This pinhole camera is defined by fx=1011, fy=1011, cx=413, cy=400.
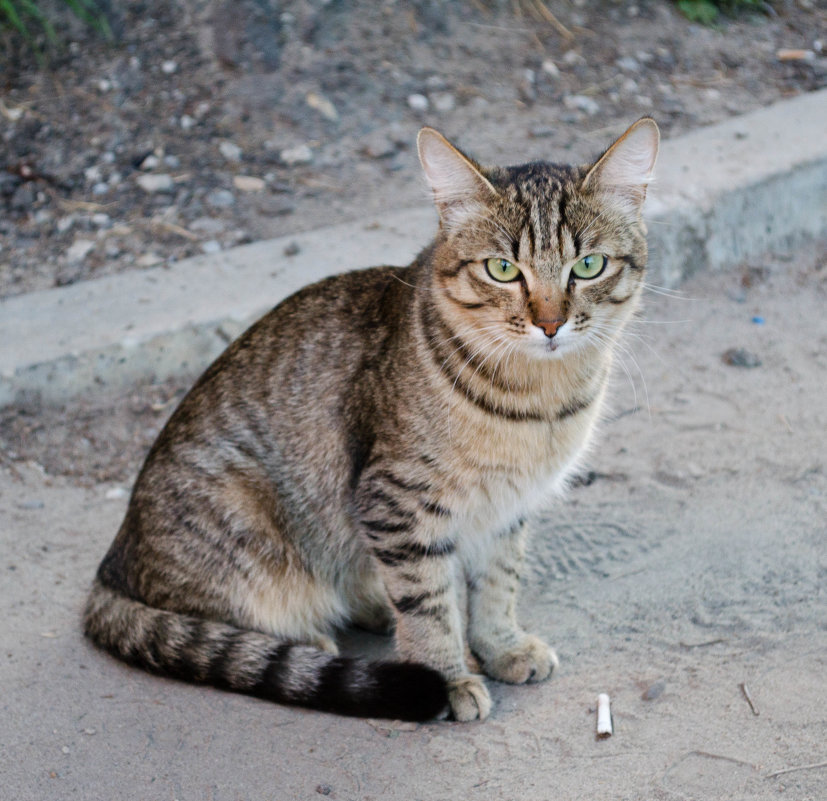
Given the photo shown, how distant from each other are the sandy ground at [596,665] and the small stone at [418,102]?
234 cm

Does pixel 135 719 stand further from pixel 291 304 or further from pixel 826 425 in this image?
pixel 826 425

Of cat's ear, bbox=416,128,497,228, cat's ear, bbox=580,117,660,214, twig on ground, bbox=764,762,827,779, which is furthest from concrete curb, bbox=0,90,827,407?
twig on ground, bbox=764,762,827,779

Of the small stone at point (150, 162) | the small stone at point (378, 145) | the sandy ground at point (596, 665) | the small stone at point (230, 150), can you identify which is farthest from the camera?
the small stone at point (378, 145)

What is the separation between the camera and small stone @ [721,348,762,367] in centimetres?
441

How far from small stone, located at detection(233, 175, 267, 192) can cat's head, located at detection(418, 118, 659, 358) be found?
256 cm

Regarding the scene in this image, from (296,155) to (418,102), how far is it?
2.72ft

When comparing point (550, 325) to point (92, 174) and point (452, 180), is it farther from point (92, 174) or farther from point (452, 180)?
point (92, 174)

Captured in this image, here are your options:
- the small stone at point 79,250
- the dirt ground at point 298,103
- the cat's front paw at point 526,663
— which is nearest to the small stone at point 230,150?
the dirt ground at point 298,103

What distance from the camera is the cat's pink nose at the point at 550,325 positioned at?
2.55m

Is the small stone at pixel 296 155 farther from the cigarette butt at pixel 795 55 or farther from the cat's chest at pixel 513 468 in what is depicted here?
the cigarette butt at pixel 795 55

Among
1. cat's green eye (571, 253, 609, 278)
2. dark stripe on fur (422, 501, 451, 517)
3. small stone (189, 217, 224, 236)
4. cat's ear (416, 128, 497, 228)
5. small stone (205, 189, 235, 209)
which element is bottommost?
small stone (189, 217, 224, 236)

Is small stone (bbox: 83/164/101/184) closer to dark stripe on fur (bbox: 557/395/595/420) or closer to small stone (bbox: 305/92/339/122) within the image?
small stone (bbox: 305/92/339/122)

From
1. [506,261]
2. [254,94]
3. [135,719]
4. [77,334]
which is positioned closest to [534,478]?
[506,261]

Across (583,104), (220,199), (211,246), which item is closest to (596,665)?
(211,246)
